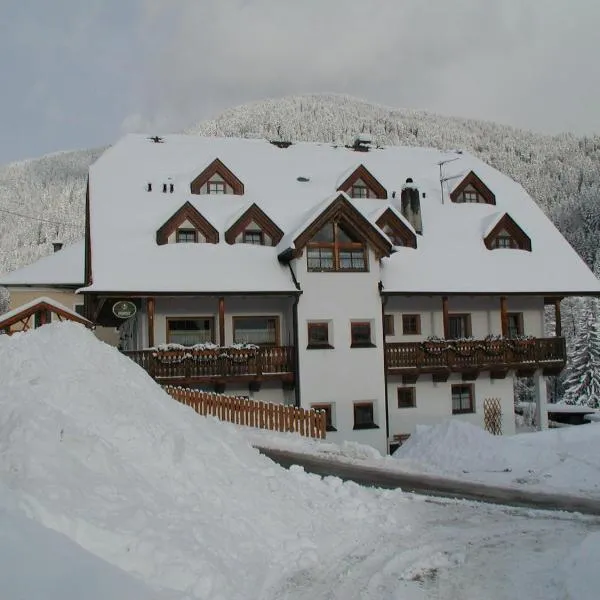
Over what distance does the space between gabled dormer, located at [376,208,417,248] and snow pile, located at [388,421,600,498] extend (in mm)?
11562

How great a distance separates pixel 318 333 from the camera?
26625 mm

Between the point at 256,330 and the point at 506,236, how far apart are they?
1254 cm

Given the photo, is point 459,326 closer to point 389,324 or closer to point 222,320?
point 389,324

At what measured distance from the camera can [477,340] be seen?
2797 cm

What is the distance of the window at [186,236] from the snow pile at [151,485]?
12.6m

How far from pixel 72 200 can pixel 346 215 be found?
157908mm

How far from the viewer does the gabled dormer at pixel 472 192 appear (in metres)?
32.6

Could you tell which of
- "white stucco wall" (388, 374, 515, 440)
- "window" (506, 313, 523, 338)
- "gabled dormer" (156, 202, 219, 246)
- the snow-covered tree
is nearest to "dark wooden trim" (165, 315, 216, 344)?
"gabled dormer" (156, 202, 219, 246)

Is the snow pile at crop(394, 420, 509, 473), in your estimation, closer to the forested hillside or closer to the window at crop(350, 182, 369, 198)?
the window at crop(350, 182, 369, 198)

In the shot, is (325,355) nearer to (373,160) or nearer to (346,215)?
(346,215)

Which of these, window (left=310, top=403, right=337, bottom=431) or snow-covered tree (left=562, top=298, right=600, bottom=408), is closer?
window (left=310, top=403, right=337, bottom=431)

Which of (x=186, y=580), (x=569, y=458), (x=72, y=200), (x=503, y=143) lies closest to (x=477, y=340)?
(x=569, y=458)

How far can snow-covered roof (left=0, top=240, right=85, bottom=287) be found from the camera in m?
42.4

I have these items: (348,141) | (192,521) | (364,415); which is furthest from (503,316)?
(348,141)
